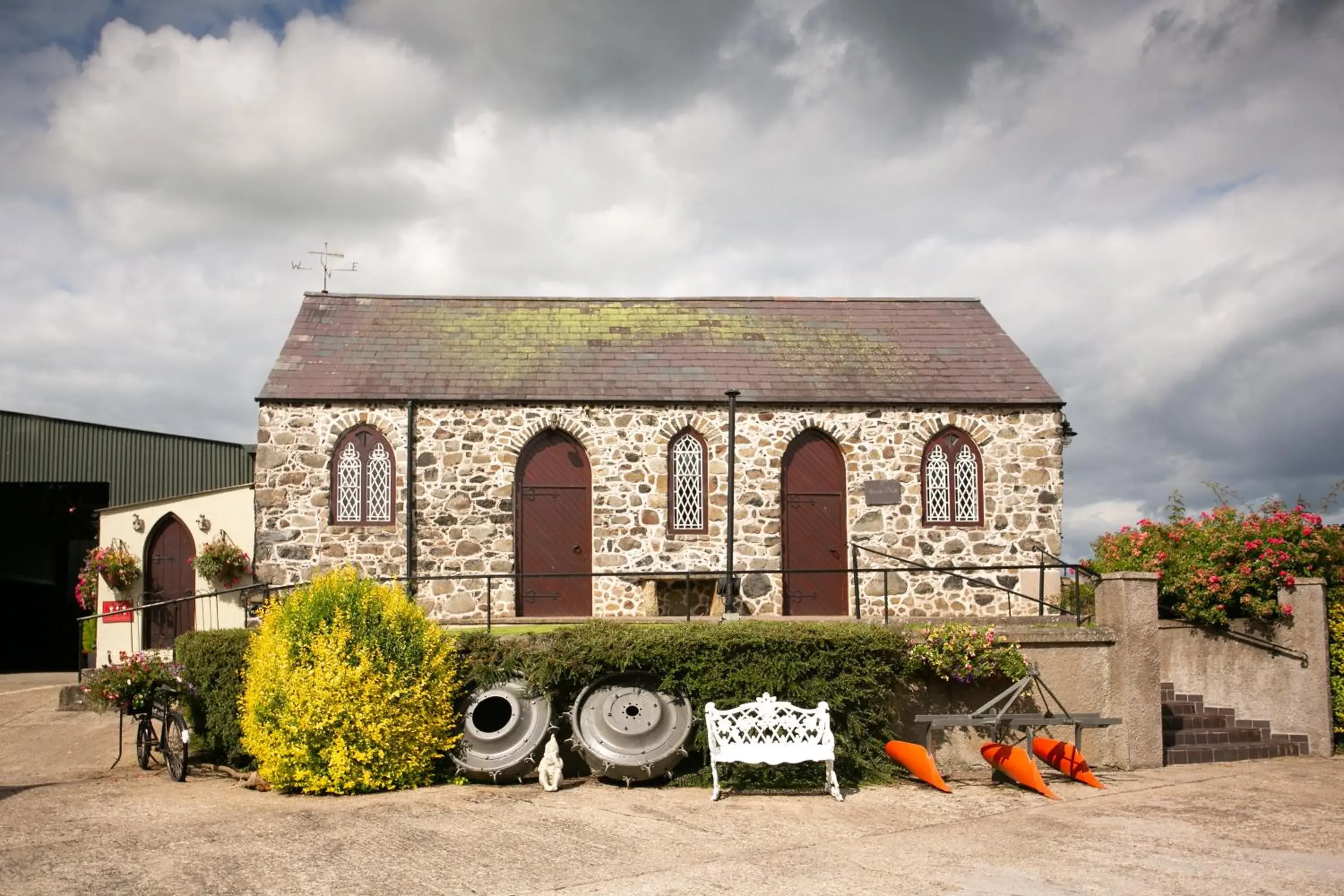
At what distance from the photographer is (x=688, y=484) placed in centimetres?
1831

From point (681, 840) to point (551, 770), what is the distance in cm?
245

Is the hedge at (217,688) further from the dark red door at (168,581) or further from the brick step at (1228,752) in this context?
the brick step at (1228,752)

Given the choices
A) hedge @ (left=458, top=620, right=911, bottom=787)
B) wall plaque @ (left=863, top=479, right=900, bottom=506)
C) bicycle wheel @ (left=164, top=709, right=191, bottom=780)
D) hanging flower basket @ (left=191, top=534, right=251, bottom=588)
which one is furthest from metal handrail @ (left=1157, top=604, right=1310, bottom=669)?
hanging flower basket @ (left=191, top=534, right=251, bottom=588)

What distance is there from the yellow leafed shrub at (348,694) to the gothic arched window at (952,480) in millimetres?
9715

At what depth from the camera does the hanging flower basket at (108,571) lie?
19188 millimetres

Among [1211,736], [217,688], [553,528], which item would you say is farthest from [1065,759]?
[217,688]

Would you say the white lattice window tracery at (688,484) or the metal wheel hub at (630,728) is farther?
the white lattice window tracery at (688,484)

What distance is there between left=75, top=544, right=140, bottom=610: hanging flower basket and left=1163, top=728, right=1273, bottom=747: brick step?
16473mm

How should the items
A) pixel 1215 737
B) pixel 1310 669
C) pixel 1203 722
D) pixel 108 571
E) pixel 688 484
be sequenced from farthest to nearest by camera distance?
pixel 108 571, pixel 688 484, pixel 1310 669, pixel 1203 722, pixel 1215 737

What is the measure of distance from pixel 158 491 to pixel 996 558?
16491mm

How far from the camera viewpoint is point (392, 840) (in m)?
8.64

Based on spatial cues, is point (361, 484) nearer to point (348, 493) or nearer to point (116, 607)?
point (348, 493)

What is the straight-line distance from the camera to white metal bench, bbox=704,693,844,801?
1056 centimetres

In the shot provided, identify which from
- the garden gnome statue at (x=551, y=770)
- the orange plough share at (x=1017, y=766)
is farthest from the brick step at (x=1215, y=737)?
the garden gnome statue at (x=551, y=770)
